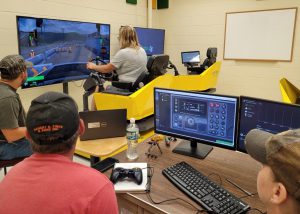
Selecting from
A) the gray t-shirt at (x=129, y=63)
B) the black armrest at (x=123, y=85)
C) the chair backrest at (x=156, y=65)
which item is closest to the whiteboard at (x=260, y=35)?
the gray t-shirt at (x=129, y=63)

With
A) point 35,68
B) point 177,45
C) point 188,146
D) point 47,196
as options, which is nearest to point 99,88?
point 35,68

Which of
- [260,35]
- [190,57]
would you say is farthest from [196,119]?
[190,57]

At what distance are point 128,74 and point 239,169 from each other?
208 centimetres

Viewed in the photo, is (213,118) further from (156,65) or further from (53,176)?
(156,65)

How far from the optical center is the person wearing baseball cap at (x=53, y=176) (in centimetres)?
79

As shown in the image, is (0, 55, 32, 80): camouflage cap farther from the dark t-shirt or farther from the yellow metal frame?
the yellow metal frame

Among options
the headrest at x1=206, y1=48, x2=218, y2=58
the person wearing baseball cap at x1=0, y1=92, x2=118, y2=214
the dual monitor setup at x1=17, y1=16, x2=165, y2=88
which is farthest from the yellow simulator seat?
the headrest at x1=206, y1=48, x2=218, y2=58

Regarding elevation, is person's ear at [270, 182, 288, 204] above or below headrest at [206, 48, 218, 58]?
below

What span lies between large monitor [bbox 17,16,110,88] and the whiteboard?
247 cm

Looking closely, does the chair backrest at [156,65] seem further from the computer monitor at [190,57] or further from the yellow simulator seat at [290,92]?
the computer monitor at [190,57]

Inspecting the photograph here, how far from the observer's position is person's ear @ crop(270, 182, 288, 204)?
2.09 feet

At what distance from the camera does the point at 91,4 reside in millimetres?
4457

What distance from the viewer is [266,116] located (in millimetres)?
1379

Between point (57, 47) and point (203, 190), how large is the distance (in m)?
2.90
